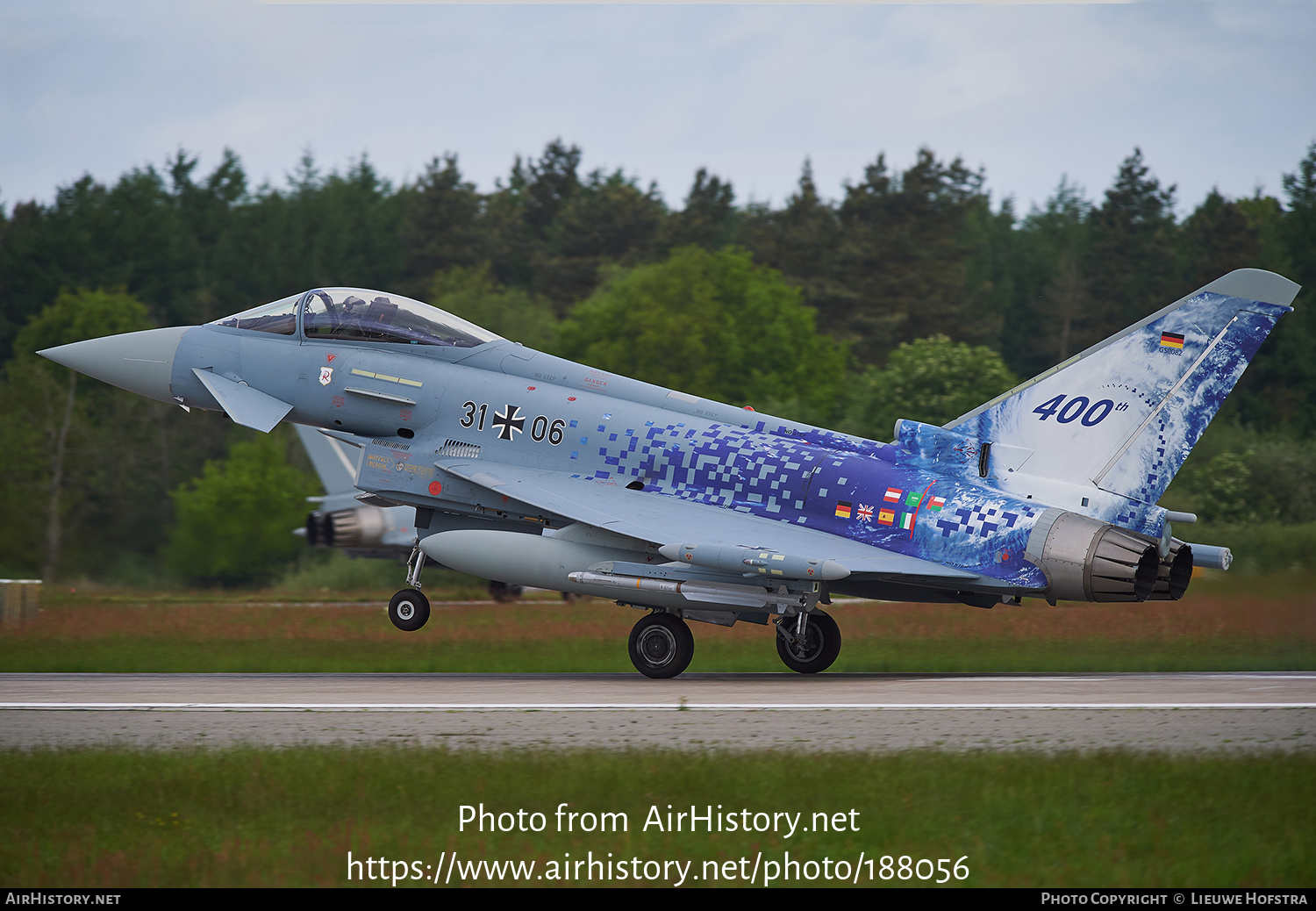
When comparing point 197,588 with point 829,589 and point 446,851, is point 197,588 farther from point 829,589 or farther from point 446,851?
point 446,851

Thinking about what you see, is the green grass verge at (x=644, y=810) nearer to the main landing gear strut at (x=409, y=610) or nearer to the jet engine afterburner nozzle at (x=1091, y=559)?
the jet engine afterburner nozzle at (x=1091, y=559)

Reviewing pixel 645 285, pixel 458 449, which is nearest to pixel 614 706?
pixel 458 449

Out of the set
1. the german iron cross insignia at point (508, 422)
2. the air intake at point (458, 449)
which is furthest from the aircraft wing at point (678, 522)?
the german iron cross insignia at point (508, 422)

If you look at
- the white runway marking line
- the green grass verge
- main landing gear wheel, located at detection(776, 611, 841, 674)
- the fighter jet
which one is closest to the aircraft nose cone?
the fighter jet

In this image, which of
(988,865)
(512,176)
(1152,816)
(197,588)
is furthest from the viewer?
(512,176)

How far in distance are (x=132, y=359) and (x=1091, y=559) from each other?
A: 40.7ft

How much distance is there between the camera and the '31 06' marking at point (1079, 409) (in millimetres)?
14398

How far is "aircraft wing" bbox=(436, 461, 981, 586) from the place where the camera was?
14172 mm

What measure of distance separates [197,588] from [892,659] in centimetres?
3154

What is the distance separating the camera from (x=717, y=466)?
15406 mm

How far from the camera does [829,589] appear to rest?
49.6ft

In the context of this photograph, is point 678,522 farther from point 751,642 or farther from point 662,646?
point 751,642

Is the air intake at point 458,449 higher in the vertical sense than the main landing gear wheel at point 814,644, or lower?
higher

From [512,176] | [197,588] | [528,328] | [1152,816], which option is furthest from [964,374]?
[512,176]
